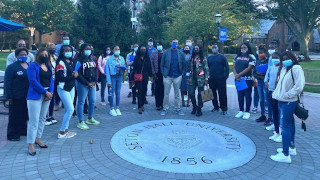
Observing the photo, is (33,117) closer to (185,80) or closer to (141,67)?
(141,67)

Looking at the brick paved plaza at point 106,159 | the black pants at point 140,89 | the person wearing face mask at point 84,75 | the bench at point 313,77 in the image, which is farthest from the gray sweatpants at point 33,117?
the bench at point 313,77

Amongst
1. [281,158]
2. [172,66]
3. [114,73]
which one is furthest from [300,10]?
[281,158]

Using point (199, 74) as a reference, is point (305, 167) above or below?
below

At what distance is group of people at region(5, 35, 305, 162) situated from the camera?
4.67 metres

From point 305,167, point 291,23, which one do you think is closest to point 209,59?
point 305,167

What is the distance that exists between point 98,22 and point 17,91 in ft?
47.5

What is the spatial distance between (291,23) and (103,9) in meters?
29.4

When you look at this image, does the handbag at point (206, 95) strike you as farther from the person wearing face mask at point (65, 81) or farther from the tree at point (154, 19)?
the tree at point (154, 19)

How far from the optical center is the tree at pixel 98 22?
62.5ft

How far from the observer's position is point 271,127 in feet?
21.3

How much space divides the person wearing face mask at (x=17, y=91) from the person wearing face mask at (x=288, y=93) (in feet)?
16.0

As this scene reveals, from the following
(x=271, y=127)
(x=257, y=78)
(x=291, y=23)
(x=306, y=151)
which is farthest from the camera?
(x=291, y=23)

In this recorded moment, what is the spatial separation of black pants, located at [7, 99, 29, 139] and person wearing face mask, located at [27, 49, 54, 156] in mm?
928

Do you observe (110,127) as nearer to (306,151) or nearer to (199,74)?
(199,74)
